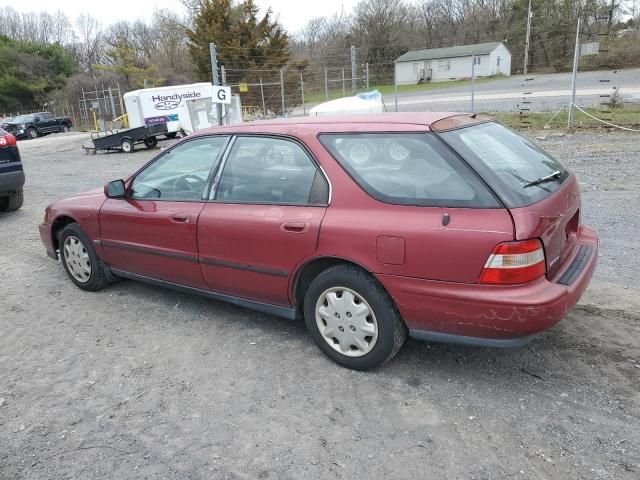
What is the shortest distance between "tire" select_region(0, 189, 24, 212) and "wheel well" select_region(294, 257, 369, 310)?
7.46 m

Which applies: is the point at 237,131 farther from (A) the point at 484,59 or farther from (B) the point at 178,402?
(A) the point at 484,59

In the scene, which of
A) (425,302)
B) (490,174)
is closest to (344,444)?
(425,302)

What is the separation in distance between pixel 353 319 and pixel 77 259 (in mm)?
3025

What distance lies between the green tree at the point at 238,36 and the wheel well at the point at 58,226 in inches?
964

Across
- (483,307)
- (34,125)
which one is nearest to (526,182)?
(483,307)

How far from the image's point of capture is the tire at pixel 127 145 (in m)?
18.9

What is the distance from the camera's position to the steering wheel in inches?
155

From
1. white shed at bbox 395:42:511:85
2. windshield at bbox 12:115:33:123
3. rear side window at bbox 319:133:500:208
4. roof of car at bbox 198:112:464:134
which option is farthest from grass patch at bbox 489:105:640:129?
windshield at bbox 12:115:33:123

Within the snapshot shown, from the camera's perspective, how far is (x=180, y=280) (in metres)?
4.13

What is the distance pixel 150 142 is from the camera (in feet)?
64.2

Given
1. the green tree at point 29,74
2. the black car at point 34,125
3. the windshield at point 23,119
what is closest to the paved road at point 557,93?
the black car at point 34,125

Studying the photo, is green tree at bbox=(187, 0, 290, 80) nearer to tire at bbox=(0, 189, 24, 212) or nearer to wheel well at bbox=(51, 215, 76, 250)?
tire at bbox=(0, 189, 24, 212)

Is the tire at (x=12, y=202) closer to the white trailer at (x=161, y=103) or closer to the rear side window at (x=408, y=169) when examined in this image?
the rear side window at (x=408, y=169)

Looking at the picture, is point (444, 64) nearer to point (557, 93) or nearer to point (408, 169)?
point (557, 93)
